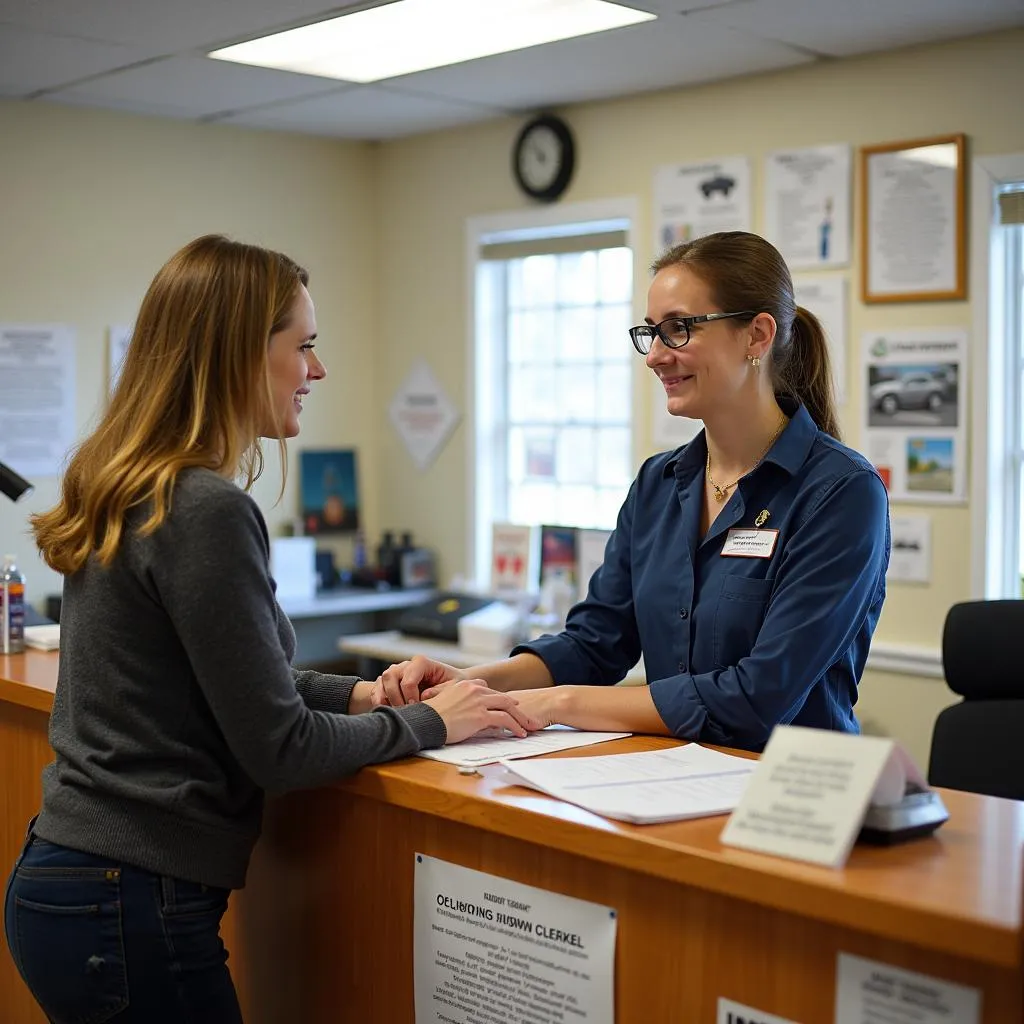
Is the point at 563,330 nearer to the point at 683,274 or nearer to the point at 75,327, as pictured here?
the point at 75,327

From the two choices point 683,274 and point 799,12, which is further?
point 799,12

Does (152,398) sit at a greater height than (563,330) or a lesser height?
lesser

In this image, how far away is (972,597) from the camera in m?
3.83

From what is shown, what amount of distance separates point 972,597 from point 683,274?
2074 mm

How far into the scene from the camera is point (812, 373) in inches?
90.4

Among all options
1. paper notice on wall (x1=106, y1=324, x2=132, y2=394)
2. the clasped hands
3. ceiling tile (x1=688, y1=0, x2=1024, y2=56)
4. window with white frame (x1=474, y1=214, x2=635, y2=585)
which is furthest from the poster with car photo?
paper notice on wall (x1=106, y1=324, x2=132, y2=394)

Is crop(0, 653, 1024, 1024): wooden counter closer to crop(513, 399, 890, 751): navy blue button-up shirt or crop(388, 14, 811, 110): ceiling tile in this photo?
crop(513, 399, 890, 751): navy blue button-up shirt

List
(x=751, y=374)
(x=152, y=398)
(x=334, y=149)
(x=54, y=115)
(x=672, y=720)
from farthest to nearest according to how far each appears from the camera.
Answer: (x=334, y=149) → (x=54, y=115) → (x=751, y=374) → (x=672, y=720) → (x=152, y=398)

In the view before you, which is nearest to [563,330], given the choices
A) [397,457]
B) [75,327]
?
[397,457]

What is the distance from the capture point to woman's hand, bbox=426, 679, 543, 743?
1.84m

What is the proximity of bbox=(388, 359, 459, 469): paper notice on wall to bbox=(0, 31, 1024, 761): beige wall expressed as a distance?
0.17 ft

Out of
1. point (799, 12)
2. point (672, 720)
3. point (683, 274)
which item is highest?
point (799, 12)

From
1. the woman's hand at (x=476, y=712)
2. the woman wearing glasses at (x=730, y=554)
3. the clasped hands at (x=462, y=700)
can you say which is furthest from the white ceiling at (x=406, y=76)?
the woman's hand at (x=476, y=712)

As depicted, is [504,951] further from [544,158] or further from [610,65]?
[544,158]
